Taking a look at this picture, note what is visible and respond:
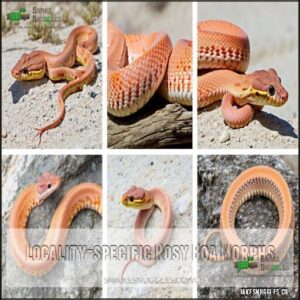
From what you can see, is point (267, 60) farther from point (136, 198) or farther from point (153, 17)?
point (136, 198)

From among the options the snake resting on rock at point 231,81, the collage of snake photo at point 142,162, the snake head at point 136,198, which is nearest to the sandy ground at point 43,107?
the collage of snake photo at point 142,162

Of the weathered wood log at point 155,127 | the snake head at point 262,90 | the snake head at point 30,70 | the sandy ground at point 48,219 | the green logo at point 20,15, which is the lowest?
the sandy ground at point 48,219

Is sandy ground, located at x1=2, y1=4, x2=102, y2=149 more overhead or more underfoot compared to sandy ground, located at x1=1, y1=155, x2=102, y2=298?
more overhead

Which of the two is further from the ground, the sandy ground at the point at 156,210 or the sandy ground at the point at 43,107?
the sandy ground at the point at 43,107

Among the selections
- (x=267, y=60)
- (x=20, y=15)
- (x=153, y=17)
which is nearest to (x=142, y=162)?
(x=20, y=15)

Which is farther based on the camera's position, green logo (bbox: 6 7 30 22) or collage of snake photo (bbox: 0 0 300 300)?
green logo (bbox: 6 7 30 22)

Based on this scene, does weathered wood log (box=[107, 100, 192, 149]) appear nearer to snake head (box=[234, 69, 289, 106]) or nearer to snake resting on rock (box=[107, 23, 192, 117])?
snake resting on rock (box=[107, 23, 192, 117])

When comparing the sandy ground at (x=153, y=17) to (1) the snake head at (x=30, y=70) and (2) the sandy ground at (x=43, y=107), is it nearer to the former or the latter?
(2) the sandy ground at (x=43, y=107)

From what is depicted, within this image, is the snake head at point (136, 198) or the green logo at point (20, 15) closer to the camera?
the snake head at point (136, 198)

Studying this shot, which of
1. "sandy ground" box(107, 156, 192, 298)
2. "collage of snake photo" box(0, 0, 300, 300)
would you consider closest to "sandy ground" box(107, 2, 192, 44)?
"collage of snake photo" box(0, 0, 300, 300)
